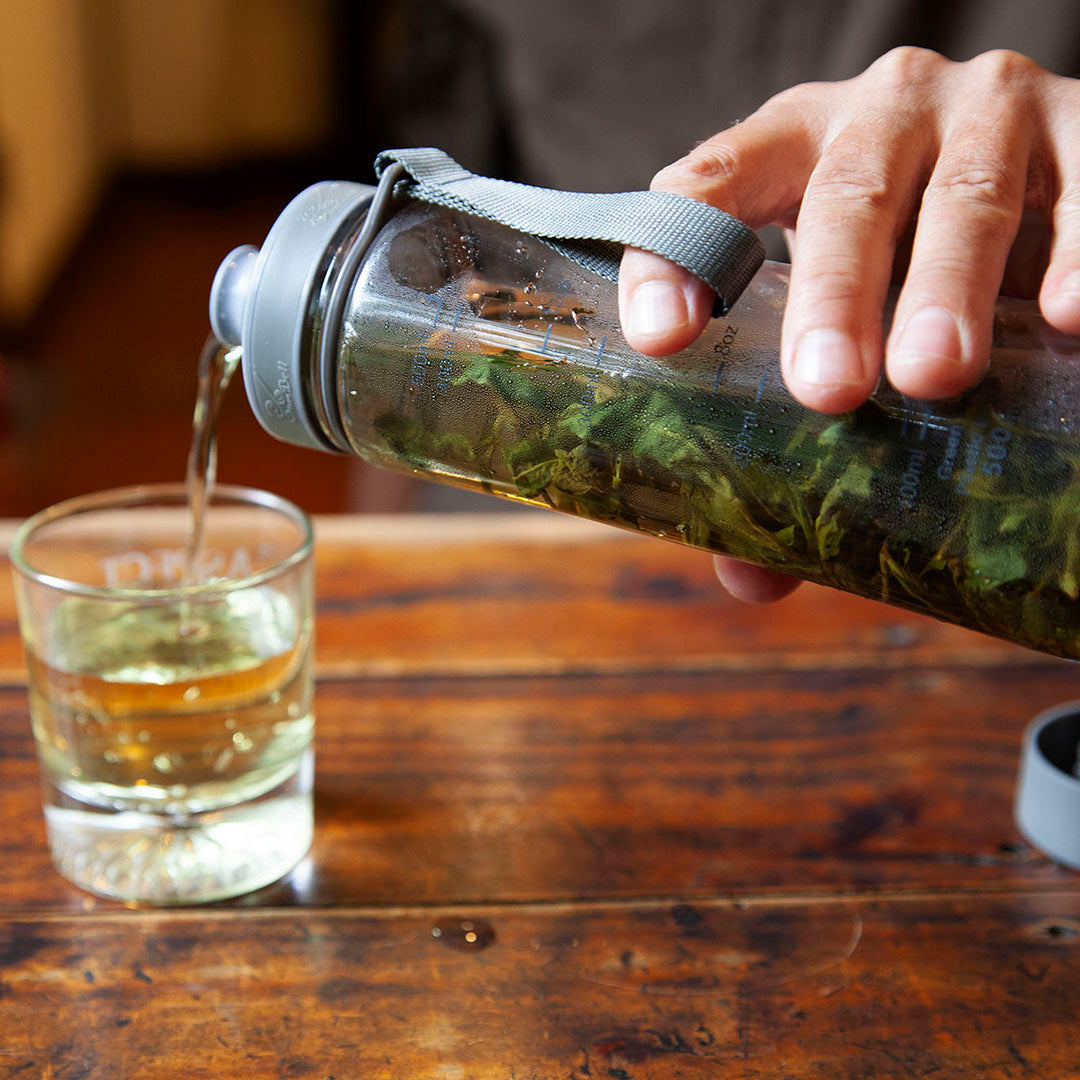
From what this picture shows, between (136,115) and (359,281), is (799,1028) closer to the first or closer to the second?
(359,281)

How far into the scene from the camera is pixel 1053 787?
710mm

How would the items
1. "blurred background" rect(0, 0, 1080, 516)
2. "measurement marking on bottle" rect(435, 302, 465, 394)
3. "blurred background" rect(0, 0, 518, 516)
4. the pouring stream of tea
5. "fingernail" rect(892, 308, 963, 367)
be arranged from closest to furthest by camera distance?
"fingernail" rect(892, 308, 963, 367) → "measurement marking on bottle" rect(435, 302, 465, 394) → the pouring stream of tea → "blurred background" rect(0, 0, 1080, 516) → "blurred background" rect(0, 0, 518, 516)

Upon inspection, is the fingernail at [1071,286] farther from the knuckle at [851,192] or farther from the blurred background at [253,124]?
the blurred background at [253,124]

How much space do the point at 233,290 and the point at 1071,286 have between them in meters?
0.36

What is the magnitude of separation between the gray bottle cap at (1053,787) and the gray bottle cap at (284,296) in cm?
44

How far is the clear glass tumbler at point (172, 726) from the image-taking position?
64 cm

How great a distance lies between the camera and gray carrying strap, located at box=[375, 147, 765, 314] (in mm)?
525

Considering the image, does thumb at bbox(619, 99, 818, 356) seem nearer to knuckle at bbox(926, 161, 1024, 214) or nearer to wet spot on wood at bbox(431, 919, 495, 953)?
knuckle at bbox(926, 161, 1024, 214)

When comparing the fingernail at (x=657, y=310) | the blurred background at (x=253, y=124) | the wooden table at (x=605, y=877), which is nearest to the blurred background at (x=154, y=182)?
the blurred background at (x=253, y=124)

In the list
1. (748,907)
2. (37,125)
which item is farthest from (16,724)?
(37,125)

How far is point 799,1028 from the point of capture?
1.94 ft

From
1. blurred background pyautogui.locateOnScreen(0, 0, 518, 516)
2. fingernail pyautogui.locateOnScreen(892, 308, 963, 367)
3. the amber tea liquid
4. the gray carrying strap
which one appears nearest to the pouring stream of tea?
the amber tea liquid

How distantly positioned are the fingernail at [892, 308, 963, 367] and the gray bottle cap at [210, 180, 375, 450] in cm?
26

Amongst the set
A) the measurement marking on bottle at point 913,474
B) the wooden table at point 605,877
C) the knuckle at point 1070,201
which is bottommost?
the wooden table at point 605,877
